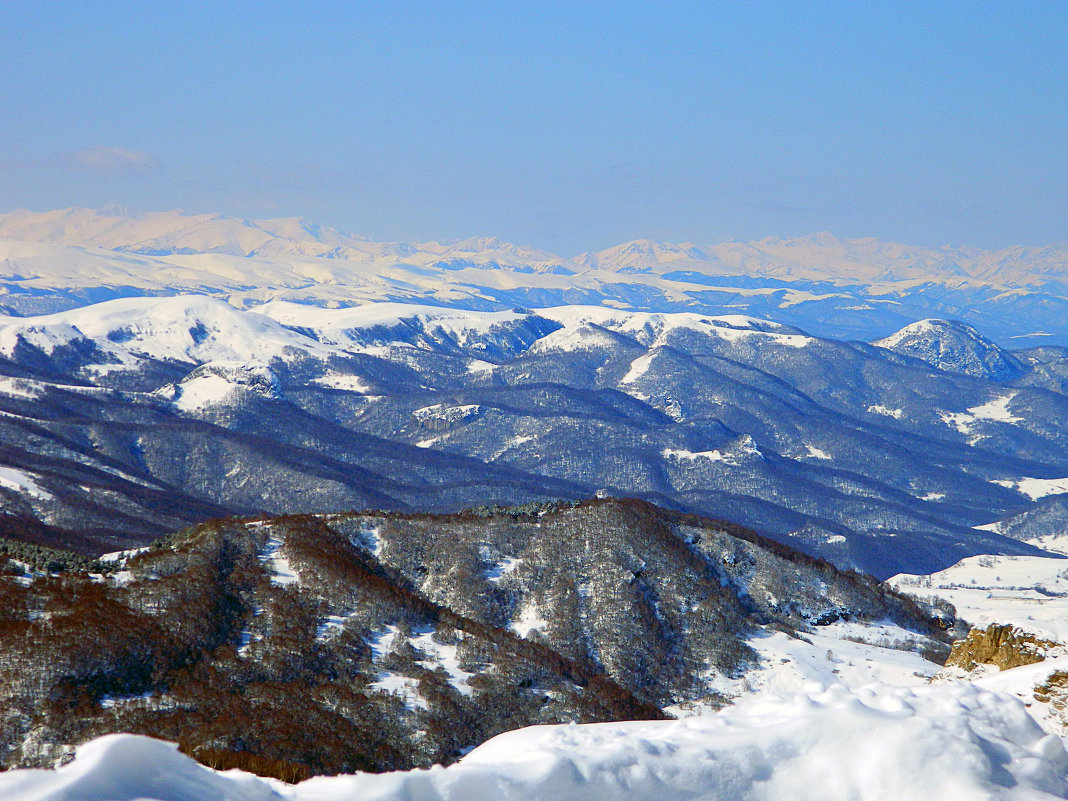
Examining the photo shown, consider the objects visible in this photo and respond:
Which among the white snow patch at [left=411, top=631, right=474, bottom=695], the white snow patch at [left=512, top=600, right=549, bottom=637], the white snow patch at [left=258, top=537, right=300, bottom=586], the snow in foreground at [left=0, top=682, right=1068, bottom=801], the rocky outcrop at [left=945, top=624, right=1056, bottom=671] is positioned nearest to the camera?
the snow in foreground at [left=0, top=682, right=1068, bottom=801]

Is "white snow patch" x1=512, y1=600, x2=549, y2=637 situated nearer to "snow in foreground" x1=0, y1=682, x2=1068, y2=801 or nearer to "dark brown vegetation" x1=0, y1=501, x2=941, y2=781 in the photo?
"dark brown vegetation" x1=0, y1=501, x2=941, y2=781

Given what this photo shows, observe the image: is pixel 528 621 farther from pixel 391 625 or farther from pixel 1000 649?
pixel 1000 649

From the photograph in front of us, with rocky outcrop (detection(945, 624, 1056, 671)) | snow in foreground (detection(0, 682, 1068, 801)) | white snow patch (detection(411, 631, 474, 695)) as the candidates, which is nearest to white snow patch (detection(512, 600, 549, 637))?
white snow patch (detection(411, 631, 474, 695))

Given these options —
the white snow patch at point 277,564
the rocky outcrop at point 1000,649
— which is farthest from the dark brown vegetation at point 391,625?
the rocky outcrop at point 1000,649

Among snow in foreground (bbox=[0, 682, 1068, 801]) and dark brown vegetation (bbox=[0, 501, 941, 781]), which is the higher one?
snow in foreground (bbox=[0, 682, 1068, 801])

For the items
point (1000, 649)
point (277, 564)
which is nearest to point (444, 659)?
point (277, 564)

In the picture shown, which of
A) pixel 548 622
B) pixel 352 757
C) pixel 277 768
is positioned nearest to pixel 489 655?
pixel 548 622

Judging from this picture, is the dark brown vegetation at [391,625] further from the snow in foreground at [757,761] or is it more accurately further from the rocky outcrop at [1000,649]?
the snow in foreground at [757,761]

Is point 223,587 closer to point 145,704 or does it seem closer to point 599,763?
point 145,704
